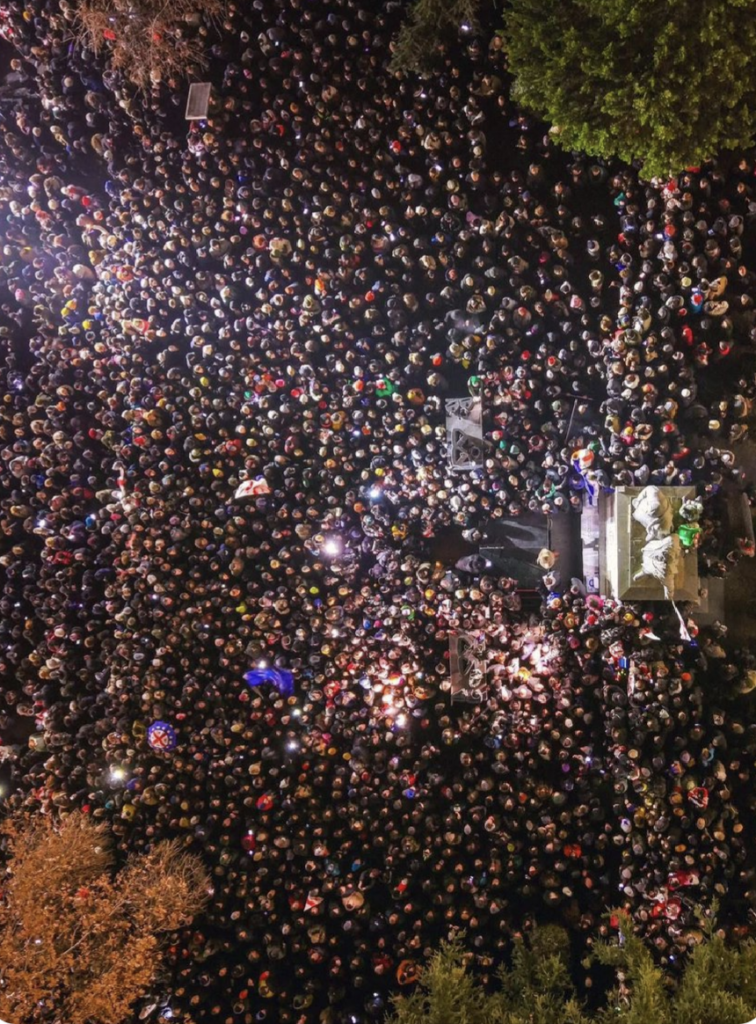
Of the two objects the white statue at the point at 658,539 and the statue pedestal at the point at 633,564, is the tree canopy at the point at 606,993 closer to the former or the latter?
the statue pedestal at the point at 633,564

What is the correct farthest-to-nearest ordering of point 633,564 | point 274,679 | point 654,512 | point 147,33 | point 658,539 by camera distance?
point 274,679
point 147,33
point 633,564
point 658,539
point 654,512

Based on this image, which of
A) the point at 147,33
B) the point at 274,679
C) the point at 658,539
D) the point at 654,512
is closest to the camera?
the point at 654,512

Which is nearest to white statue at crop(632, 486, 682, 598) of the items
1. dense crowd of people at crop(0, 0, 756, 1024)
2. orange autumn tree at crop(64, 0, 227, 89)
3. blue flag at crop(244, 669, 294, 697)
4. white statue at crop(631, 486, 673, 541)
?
white statue at crop(631, 486, 673, 541)

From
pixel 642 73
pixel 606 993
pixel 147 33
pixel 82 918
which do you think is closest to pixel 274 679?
pixel 82 918

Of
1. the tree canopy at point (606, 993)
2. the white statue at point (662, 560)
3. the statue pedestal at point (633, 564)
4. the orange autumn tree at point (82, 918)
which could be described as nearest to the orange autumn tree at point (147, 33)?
the statue pedestal at point (633, 564)

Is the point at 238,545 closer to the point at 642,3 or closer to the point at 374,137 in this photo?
the point at 374,137

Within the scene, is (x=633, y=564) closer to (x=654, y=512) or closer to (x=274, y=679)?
(x=654, y=512)

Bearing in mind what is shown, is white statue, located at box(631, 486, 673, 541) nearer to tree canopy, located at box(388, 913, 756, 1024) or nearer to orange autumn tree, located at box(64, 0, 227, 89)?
tree canopy, located at box(388, 913, 756, 1024)

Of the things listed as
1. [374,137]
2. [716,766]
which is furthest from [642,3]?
[716,766]
